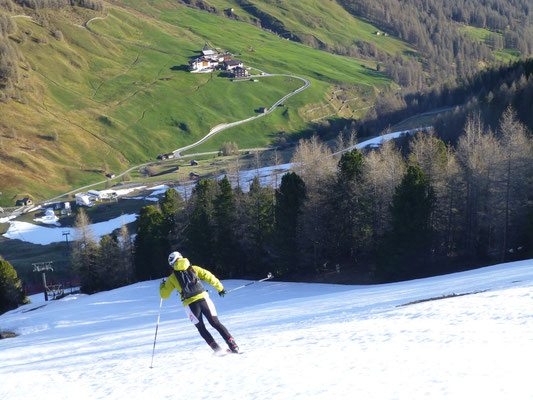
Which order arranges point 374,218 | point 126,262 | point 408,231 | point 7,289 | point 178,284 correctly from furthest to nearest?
point 126,262
point 7,289
point 374,218
point 408,231
point 178,284

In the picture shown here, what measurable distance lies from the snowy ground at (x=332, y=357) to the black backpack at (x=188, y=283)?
82.0 inches

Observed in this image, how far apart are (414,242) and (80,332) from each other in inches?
1073

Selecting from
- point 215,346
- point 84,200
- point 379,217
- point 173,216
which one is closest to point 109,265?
point 173,216

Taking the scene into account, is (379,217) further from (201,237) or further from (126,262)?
(126,262)

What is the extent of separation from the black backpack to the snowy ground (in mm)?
2083

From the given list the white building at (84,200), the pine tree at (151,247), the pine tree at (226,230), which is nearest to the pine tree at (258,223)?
the pine tree at (226,230)

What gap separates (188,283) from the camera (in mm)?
14250

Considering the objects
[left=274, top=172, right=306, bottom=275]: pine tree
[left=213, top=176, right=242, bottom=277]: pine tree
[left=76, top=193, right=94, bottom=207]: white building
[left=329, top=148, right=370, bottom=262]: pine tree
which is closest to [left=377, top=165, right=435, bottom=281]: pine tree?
[left=329, top=148, right=370, bottom=262]: pine tree

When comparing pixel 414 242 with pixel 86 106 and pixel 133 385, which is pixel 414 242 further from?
pixel 86 106

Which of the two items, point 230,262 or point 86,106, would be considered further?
point 86,106

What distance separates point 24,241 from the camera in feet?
340

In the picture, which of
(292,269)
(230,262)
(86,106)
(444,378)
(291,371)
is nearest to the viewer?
(444,378)

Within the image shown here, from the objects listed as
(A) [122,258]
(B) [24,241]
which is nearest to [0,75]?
(B) [24,241]

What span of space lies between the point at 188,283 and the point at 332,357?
471cm
